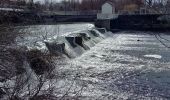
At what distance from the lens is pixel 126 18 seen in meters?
54.9

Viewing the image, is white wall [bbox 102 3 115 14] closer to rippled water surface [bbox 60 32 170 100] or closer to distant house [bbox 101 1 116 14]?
distant house [bbox 101 1 116 14]

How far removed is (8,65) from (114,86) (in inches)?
274

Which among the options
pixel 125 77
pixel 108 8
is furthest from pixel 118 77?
pixel 108 8

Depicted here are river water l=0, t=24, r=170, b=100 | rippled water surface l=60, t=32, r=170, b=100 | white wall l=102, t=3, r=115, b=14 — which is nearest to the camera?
river water l=0, t=24, r=170, b=100

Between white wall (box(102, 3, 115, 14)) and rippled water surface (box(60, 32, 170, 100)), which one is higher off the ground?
white wall (box(102, 3, 115, 14))

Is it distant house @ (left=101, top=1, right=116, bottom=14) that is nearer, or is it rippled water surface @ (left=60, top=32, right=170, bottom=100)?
rippled water surface @ (left=60, top=32, right=170, bottom=100)

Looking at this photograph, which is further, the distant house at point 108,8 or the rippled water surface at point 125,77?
the distant house at point 108,8

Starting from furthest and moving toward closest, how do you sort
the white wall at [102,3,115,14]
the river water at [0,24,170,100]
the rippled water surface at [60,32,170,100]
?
1. the white wall at [102,3,115,14]
2. the rippled water surface at [60,32,170,100]
3. the river water at [0,24,170,100]

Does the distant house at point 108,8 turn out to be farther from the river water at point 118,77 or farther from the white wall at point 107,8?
the river water at point 118,77

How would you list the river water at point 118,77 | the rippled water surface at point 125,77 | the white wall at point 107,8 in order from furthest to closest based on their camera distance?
the white wall at point 107,8, the rippled water surface at point 125,77, the river water at point 118,77

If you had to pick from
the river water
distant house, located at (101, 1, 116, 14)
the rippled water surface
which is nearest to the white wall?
distant house, located at (101, 1, 116, 14)

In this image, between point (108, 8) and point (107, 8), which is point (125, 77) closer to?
point (108, 8)

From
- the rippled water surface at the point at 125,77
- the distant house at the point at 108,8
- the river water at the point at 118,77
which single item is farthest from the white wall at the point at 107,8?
the river water at the point at 118,77

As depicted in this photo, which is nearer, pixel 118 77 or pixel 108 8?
pixel 118 77
